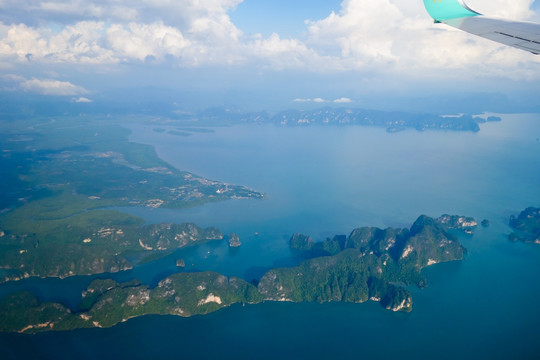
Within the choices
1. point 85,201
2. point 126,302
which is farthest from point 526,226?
point 85,201

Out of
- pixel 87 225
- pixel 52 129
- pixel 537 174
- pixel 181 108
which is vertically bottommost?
pixel 87 225

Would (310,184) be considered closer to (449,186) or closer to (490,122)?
(449,186)

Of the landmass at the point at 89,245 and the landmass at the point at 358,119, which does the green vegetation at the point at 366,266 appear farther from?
the landmass at the point at 358,119

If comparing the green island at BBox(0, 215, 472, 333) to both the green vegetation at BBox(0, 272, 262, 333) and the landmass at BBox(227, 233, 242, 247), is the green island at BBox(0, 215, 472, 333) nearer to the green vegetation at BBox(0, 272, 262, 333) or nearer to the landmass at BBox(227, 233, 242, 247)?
the green vegetation at BBox(0, 272, 262, 333)

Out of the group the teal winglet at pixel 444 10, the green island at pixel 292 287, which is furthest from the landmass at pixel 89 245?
the teal winglet at pixel 444 10

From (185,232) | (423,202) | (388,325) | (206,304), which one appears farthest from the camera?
(423,202)

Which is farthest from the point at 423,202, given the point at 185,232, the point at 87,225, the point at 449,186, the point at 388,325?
the point at 87,225

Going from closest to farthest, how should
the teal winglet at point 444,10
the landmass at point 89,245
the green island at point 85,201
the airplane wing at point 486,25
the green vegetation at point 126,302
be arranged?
the airplane wing at point 486,25 < the teal winglet at point 444,10 < the green vegetation at point 126,302 < the landmass at point 89,245 < the green island at point 85,201
